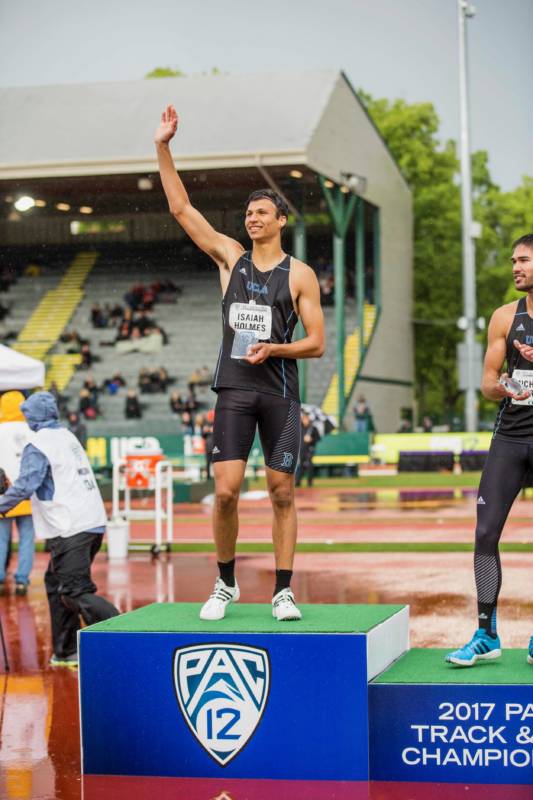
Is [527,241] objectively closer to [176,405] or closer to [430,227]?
[176,405]

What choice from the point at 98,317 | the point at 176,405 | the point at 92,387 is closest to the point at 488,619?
the point at 176,405

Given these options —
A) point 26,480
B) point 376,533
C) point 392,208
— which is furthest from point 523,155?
point 26,480

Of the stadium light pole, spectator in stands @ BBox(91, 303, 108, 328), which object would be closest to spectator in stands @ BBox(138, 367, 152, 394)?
spectator in stands @ BBox(91, 303, 108, 328)

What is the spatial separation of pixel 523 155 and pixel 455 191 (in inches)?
143

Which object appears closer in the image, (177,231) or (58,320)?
(58,320)

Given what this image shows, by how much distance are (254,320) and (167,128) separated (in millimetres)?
1100

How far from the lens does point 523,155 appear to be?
2084 inches

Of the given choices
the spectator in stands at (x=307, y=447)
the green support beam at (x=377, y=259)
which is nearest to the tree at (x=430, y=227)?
the green support beam at (x=377, y=259)

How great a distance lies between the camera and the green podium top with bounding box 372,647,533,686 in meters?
5.39

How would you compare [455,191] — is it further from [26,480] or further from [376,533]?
[26,480]

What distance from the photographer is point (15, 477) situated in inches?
458

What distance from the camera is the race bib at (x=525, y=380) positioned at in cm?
573

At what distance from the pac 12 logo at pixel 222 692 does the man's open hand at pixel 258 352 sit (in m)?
1.31

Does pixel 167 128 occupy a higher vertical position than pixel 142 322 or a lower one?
lower
